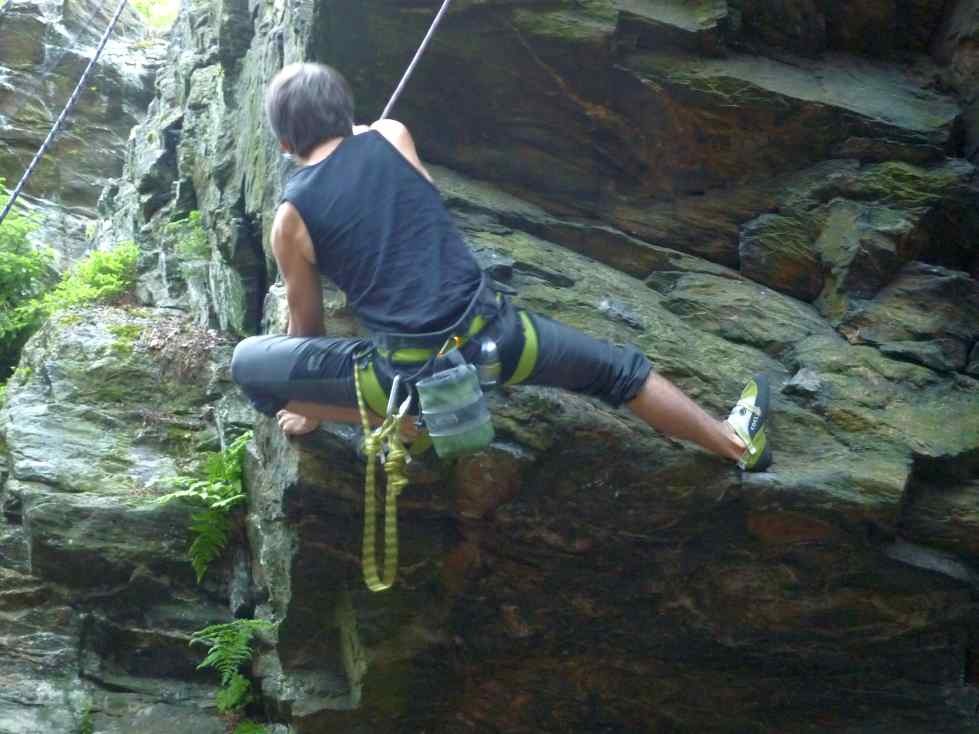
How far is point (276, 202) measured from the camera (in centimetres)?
693

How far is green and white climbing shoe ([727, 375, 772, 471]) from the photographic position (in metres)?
5.96

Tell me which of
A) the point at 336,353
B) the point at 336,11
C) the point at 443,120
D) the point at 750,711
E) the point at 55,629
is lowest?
the point at 55,629

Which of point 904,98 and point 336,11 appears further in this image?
point 904,98

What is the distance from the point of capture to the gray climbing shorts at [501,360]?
5.13m

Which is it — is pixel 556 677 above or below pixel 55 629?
above

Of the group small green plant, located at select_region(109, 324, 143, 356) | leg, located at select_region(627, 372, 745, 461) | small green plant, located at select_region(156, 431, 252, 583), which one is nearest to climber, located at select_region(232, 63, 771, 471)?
leg, located at select_region(627, 372, 745, 461)

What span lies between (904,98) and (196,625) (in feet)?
19.8

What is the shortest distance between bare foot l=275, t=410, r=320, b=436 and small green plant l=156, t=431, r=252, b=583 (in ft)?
6.24

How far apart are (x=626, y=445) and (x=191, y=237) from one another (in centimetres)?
503

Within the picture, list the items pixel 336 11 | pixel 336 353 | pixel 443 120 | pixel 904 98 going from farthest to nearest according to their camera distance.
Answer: pixel 904 98, pixel 443 120, pixel 336 11, pixel 336 353

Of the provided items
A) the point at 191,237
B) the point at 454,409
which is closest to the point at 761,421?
the point at 454,409

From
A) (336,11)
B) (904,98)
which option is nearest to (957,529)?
(904,98)

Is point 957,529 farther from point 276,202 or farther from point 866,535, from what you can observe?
point 276,202

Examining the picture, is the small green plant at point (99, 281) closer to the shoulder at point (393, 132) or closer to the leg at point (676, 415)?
the shoulder at point (393, 132)
